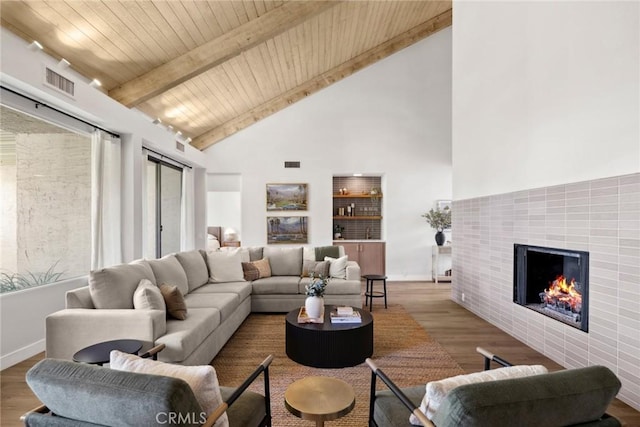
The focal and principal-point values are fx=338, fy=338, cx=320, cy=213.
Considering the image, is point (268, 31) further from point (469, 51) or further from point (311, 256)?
point (311, 256)

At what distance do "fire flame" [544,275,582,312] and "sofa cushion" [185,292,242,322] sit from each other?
3.39 m

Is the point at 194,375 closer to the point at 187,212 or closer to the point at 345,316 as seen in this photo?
the point at 345,316

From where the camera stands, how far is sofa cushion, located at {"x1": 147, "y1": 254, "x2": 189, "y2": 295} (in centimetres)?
366

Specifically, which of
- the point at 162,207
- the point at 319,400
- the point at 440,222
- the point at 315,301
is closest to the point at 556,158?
the point at 315,301

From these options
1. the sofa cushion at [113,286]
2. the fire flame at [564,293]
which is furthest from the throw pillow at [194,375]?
the fire flame at [564,293]

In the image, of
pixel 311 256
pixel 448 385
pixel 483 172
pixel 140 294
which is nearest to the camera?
pixel 448 385

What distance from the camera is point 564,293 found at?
132 inches

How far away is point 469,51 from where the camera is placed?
494 cm

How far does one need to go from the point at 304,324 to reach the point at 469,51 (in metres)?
4.48

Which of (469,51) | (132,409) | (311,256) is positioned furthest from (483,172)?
(132,409)

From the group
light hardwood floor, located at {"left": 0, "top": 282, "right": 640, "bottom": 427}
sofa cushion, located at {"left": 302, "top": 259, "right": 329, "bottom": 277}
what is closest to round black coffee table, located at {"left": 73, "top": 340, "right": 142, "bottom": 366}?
light hardwood floor, located at {"left": 0, "top": 282, "right": 640, "bottom": 427}

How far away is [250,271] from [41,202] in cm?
262

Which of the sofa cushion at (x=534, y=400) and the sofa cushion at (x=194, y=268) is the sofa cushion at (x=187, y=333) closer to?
the sofa cushion at (x=194, y=268)

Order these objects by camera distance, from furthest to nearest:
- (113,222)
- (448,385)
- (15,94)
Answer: (113,222)
(15,94)
(448,385)
